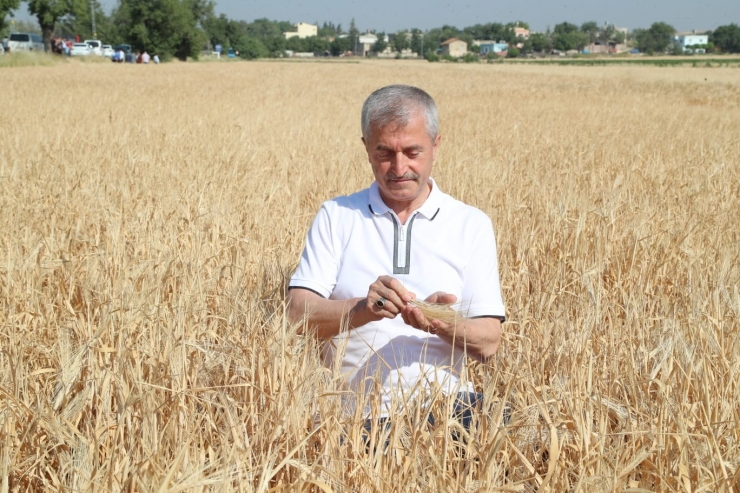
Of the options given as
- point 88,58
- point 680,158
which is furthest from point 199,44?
point 680,158

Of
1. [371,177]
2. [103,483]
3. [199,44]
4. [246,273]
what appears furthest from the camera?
[199,44]

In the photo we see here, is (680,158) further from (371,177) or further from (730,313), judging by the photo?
(730,313)

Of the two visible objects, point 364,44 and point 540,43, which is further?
point 364,44

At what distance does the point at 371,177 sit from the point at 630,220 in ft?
6.90

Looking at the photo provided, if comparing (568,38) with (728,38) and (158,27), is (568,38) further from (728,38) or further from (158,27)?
(158,27)

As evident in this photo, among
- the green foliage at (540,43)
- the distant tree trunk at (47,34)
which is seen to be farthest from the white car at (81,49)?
the green foliage at (540,43)

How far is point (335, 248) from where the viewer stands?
7.14ft

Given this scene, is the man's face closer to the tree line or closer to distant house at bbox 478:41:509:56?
the tree line

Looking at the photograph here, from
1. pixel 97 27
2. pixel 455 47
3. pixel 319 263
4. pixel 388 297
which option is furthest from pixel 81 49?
pixel 455 47

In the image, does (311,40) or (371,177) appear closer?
(371,177)

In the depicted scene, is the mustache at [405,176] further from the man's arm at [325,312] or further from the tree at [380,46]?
the tree at [380,46]

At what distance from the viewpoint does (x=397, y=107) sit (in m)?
2.06

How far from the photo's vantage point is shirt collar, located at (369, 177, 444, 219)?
2.14 meters

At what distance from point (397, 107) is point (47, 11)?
57.2 m
